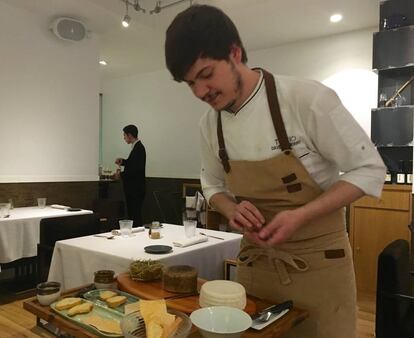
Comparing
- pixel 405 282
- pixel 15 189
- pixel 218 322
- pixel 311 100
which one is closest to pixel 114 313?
pixel 218 322

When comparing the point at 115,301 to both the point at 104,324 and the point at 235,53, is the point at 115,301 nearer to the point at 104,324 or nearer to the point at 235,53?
the point at 104,324

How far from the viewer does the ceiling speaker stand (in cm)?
411

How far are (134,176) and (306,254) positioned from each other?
161 inches

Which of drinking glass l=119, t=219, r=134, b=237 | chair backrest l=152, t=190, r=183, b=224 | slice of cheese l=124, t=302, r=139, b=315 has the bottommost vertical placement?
chair backrest l=152, t=190, r=183, b=224

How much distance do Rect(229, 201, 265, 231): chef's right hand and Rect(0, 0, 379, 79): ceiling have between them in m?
3.25

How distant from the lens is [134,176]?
16.0 ft

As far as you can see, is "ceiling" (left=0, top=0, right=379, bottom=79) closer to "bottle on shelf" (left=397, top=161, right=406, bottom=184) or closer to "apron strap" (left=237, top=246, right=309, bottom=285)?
"bottle on shelf" (left=397, top=161, right=406, bottom=184)

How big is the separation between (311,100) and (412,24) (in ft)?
10.8

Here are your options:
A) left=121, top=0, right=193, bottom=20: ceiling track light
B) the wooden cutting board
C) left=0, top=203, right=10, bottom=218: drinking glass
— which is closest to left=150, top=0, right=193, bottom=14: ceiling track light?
left=121, top=0, right=193, bottom=20: ceiling track light

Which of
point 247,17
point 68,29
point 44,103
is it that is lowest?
point 44,103

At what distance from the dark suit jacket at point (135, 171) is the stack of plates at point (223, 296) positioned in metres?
4.05

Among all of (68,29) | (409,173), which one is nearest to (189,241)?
(409,173)

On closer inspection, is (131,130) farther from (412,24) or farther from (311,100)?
(311,100)

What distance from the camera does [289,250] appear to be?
0.99 m
